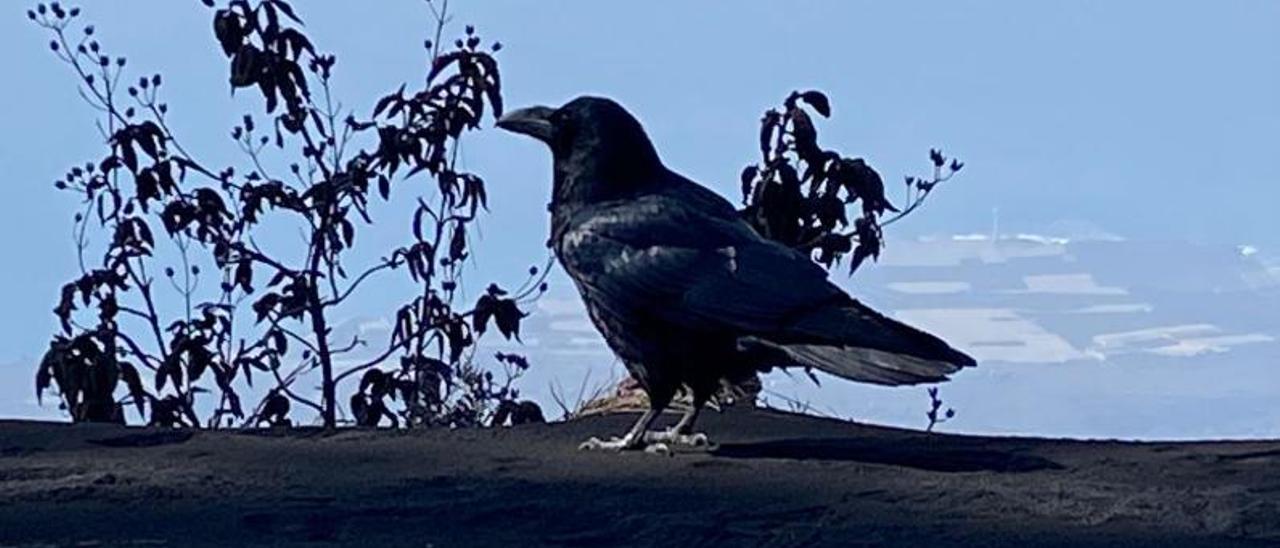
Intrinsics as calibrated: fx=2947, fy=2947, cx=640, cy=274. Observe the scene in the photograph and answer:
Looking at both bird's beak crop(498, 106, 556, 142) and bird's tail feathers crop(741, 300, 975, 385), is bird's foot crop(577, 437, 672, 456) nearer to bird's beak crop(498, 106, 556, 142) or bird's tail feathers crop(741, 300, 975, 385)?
bird's tail feathers crop(741, 300, 975, 385)

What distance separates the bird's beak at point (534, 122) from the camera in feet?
28.1

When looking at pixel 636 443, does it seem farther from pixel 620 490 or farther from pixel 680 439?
pixel 620 490

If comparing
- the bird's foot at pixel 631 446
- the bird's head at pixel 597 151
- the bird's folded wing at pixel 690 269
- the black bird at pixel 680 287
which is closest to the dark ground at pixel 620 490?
the bird's foot at pixel 631 446

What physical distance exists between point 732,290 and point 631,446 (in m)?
0.59

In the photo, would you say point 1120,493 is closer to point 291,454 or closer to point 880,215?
point 291,454

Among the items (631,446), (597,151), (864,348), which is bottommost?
(631,446)

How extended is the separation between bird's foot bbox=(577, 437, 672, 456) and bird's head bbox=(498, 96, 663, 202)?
2.27 ft

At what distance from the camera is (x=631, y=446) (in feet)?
26.9

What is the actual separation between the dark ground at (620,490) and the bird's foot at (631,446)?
0.29 ft

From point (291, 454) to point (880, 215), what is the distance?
3256 millimetres

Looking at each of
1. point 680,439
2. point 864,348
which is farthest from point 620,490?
point 680,439

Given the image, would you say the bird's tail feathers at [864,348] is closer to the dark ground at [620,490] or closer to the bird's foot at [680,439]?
the dark ground at [620,490]

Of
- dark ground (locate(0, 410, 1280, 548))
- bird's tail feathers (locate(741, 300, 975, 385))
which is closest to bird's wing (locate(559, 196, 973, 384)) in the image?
bird's tail feathers (locate(741, 300, 975, 385))

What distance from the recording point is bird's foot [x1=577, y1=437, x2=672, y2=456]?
816 cm
